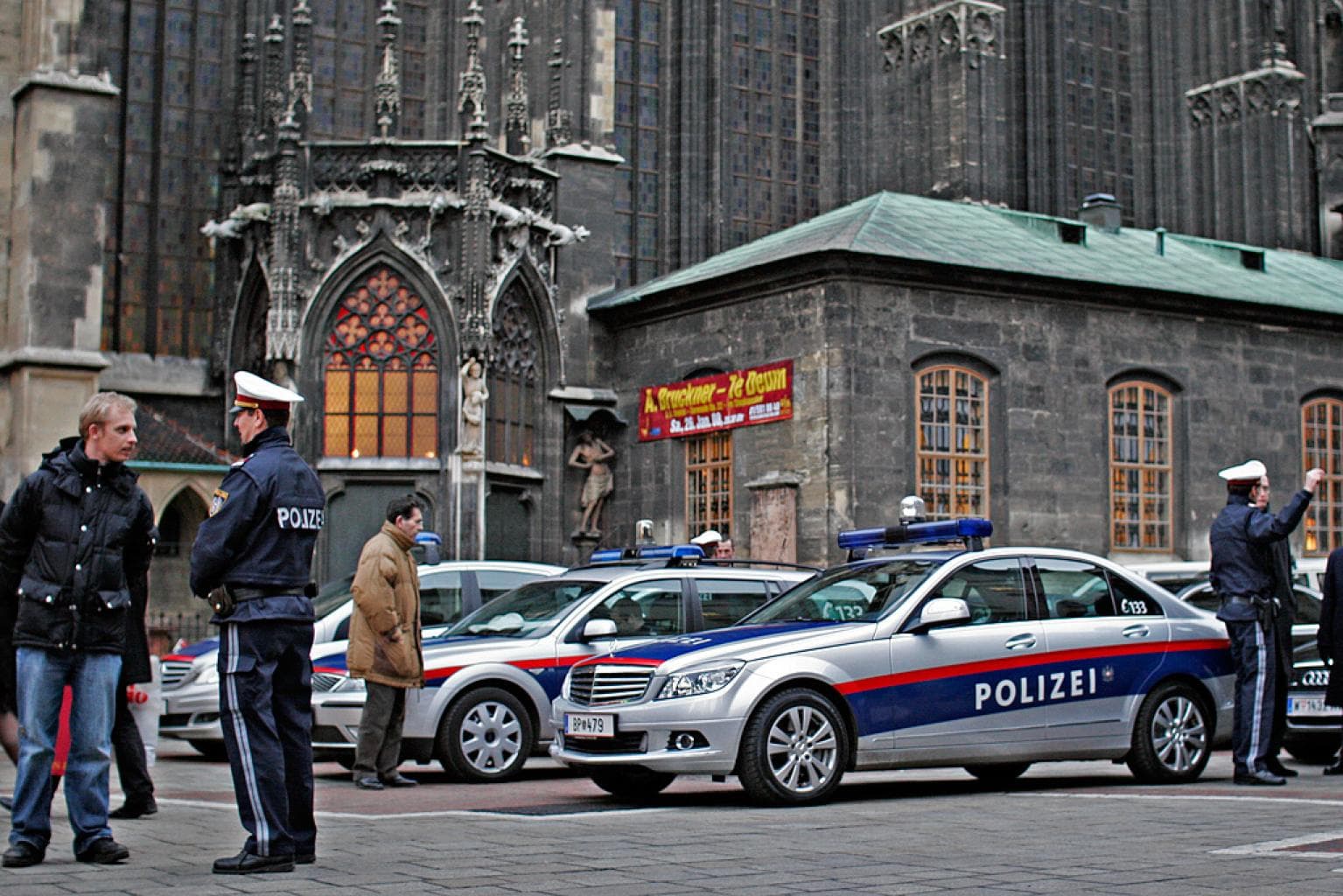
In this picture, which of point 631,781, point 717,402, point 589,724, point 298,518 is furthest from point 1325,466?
point 298,518

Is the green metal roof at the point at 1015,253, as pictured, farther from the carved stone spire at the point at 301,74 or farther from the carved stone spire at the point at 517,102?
the carved stone spire at the point at 301,74

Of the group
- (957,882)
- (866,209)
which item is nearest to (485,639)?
(957,882)

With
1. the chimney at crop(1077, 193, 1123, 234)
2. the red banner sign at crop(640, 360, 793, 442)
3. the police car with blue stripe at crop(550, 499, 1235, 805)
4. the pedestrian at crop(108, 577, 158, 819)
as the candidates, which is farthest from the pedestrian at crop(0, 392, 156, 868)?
the chimney at crop(1077, 193, 1123, 234)

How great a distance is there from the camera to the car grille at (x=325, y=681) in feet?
45.9

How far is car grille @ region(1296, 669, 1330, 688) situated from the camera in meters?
13.8

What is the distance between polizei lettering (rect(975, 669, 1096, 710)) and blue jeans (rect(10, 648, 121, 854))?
5.51 metres

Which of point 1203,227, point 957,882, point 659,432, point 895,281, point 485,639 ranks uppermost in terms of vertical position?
point 1203,227

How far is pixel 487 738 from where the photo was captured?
13227 millimetres

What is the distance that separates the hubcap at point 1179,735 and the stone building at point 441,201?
11995 mm

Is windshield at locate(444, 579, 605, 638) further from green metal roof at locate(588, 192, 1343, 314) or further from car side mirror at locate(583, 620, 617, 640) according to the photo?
green metal roof at locate(588, 192, 1343, 314)

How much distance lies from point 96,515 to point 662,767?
3.88 m

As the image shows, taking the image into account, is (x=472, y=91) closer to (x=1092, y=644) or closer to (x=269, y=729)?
(x=1092, y=644)

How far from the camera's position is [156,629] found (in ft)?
73.8

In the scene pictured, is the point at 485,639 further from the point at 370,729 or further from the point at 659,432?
the point at 659,432
